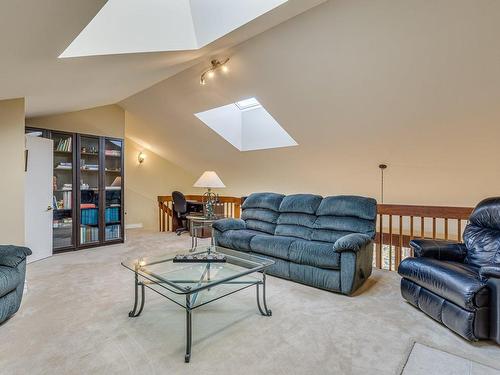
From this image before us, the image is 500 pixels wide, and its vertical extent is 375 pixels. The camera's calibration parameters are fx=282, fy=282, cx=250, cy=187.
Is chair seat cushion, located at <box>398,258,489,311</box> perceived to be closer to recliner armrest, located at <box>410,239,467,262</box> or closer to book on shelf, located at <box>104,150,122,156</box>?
recliner armrest, located at <box>410,239,467,262</box>

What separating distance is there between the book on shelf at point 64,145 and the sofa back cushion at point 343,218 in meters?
4.01

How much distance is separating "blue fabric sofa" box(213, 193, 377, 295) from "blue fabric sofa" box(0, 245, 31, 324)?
219cm

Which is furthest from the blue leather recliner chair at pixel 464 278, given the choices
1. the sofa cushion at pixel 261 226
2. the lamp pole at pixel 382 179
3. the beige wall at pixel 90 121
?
the beige wall at pixel 90 121

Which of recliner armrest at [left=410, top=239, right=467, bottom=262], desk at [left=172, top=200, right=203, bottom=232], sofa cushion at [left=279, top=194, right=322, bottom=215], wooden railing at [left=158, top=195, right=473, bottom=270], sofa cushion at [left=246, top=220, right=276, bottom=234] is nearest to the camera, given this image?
recliner armrest at [left=410, top=239, right=467, bottom=262]

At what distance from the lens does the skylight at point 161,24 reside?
2152mm

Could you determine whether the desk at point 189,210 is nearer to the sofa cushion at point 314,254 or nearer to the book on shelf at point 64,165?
the book on shelf at point 64,165

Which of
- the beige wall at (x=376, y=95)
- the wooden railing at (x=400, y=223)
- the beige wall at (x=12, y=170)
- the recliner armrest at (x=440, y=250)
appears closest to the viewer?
the beige wall at (x=376, y=95)

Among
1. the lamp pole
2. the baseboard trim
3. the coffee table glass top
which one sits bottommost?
the baseboard trim

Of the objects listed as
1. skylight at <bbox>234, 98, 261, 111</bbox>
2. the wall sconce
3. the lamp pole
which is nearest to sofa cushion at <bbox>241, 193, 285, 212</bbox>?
the lamp pole

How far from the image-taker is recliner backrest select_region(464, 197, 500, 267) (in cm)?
248

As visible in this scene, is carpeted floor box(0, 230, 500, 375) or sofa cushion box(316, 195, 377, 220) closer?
carpeted floor box(0, 230, 500, 375)

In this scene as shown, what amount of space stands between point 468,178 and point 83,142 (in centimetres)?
578

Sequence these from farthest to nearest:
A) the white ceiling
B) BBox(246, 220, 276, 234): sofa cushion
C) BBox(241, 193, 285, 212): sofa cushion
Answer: BBox(241, 193, 285, 212): sofa cushion, BBox(246, 220, 276, 234): sofa cushion, the white ceiling

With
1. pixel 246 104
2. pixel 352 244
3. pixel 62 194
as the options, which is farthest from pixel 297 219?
pixel 62 194
